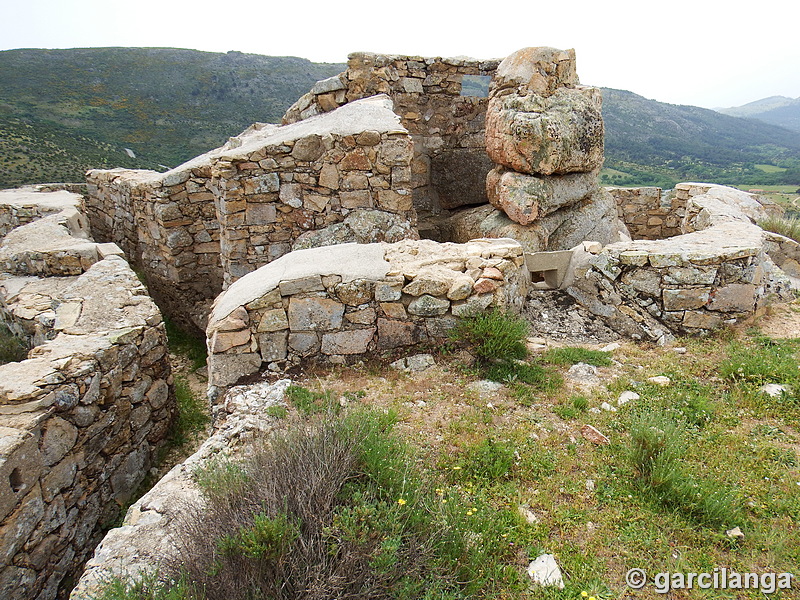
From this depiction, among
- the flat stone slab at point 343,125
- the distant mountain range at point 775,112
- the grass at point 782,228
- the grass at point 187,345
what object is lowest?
the grass at point 187,345

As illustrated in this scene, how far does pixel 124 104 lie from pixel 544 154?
3160cm

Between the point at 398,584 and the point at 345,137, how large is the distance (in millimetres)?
4787

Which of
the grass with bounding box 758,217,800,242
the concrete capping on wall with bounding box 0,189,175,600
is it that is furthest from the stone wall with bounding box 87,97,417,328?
the grass with bounding box 758,217,800,242

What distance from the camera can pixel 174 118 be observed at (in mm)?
28719

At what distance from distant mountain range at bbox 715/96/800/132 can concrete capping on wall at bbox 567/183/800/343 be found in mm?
95480

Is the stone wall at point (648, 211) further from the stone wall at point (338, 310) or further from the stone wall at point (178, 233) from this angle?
the stone wall at point (178, 233)

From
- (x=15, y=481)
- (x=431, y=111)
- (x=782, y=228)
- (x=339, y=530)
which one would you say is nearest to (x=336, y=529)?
(x=339, y=530)

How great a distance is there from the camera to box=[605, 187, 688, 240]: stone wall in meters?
9.49

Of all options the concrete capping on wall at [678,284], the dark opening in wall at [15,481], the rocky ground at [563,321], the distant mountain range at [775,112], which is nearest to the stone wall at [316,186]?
the rocky ground at [563,321]

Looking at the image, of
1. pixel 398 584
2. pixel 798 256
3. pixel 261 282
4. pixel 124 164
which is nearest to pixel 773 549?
pixel 398 584

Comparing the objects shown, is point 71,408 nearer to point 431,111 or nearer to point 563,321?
point 563,321

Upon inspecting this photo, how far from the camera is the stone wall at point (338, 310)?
3.84 meters

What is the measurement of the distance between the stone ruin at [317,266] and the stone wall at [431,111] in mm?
35

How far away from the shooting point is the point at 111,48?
135 ft
